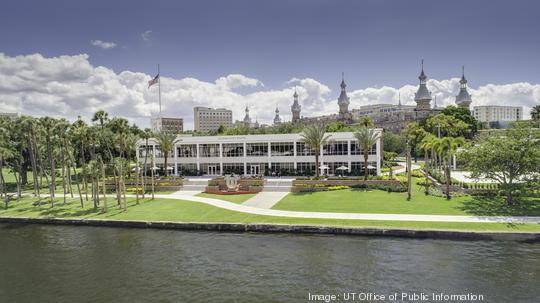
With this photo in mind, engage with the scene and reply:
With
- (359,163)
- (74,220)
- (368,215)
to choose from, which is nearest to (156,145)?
(74,220)

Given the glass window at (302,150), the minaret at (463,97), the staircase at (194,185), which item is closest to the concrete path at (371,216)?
the staircase at (194,185)

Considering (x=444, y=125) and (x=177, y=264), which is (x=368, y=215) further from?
(x=444, y=125)

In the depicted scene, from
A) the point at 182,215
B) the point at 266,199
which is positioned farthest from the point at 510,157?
the point at 182,215

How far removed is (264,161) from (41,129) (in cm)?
3603

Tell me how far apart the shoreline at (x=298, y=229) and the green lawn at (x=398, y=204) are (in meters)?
6.01

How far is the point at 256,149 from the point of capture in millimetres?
68312

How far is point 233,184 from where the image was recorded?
5166 cm

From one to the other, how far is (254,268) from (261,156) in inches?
1713

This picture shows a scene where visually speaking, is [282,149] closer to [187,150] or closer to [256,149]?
[256,149]

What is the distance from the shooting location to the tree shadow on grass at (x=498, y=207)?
34125mm

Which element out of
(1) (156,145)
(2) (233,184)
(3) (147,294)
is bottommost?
(3) (147,294)

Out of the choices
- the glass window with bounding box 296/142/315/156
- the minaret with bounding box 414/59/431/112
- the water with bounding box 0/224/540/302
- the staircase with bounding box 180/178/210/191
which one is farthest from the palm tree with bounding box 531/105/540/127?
the minaret with bounding box 414/59/431/112

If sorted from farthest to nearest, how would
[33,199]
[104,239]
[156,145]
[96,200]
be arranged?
[156,145], [33,199], [96,200], [104,239]

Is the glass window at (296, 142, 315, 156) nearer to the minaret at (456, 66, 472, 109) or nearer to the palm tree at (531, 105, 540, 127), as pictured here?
the palm tree at (531, 105, 540, 127)
